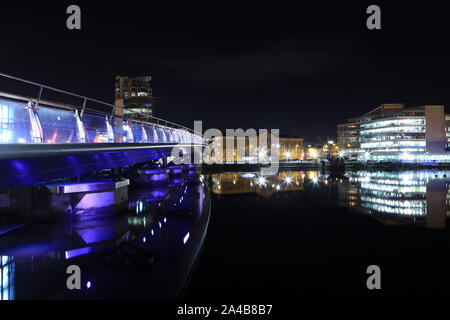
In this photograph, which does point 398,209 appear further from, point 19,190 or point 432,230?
point 19,190

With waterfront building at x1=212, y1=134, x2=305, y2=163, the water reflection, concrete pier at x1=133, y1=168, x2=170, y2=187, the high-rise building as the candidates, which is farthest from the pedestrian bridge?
waterfront building at x1=212, y1=134, x2=305, y2=163

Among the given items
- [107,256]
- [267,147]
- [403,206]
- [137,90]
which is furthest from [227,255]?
[267,147]

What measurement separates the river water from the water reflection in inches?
1.1

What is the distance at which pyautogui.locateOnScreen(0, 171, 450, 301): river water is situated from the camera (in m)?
6.50

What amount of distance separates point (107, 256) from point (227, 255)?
10.8 ft

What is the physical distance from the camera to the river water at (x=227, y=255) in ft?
21.3

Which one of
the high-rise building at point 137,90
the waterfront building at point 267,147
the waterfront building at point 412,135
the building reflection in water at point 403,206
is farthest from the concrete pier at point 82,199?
the waterfront building at point 267,147

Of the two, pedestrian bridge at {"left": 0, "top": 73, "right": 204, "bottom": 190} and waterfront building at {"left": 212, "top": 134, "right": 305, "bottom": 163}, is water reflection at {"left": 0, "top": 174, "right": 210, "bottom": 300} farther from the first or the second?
waterfront building at {"left": 212, "top": 134, "right": 305, "bottom": 163}

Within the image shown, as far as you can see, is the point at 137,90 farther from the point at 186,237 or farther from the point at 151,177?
the point at 186,237

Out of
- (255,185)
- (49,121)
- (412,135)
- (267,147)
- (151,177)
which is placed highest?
(412,135)

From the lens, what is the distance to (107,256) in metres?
8.00

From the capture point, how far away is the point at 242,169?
48812 millimetres
